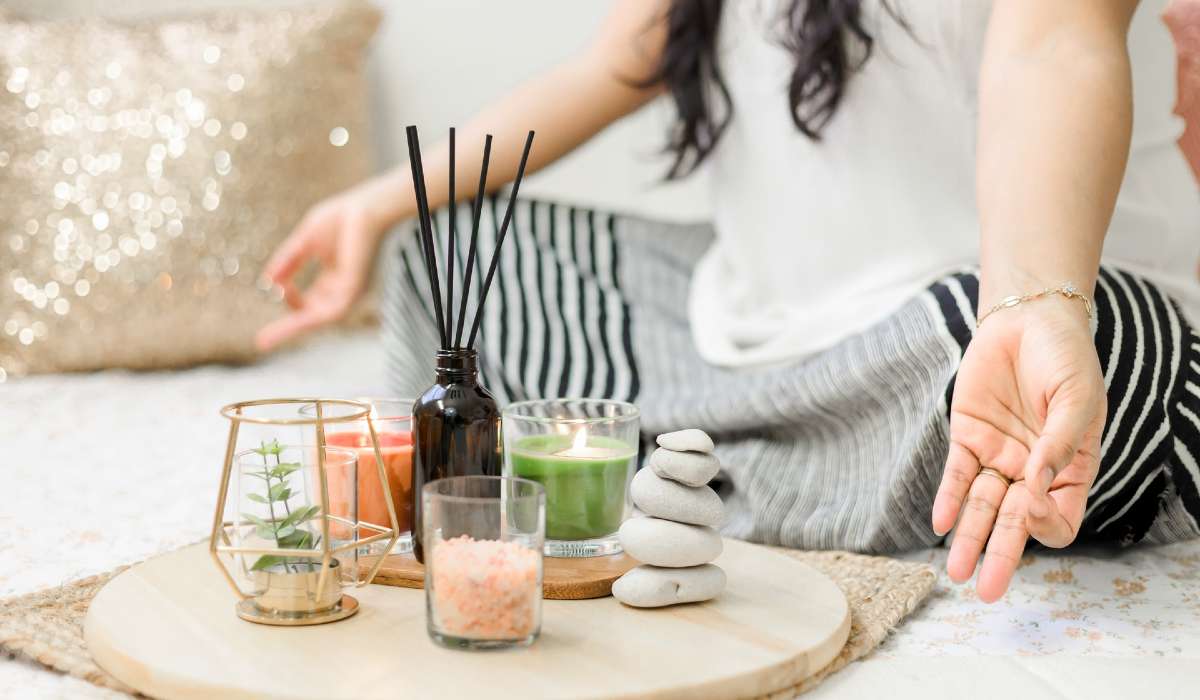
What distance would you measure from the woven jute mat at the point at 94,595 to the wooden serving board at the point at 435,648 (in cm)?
2

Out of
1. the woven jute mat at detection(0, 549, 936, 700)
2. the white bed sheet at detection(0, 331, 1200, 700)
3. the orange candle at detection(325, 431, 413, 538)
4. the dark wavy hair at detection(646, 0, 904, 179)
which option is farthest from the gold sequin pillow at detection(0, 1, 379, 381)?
the orange candle at detection(325, 431, 413, 538)

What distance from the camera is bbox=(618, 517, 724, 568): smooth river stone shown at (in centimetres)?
74

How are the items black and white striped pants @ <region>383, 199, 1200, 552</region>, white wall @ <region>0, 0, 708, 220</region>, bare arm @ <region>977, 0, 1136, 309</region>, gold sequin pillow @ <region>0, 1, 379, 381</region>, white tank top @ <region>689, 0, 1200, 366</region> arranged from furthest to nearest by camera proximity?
white wall @ <region>0, 0, 708, 220</region> → gold sequin pillow @ <region>0, 1, 379, 381</region> → white tank top @ <region>689, 0, 1200, 366</region> → black and white striped pants @ <region>383, 199, 1200, 552</region> → bare arm @ <region>977, 0, 1136, 309</region>

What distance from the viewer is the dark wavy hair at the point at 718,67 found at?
3.83 ft

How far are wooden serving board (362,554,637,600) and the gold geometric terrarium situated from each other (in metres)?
0.05

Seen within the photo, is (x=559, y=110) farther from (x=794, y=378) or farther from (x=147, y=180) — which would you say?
(x=147, y=180)

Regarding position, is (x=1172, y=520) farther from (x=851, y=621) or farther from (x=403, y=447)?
(x=403, y=447)

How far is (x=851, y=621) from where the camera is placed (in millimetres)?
782

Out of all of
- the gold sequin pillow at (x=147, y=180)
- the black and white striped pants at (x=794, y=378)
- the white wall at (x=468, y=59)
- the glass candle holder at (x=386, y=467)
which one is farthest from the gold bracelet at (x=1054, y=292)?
the white wall at (x=468, y=59)

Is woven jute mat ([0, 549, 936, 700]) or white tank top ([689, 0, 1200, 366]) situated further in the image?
white tank top ([689, 0, 1200, 366])

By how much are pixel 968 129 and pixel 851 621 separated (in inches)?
23.2

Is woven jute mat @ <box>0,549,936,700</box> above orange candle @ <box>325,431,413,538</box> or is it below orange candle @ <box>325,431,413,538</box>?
below

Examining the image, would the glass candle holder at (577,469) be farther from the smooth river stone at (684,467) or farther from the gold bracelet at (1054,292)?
the gold bracelet at (1054,292)

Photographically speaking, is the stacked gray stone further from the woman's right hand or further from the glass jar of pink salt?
the woman's right hand
